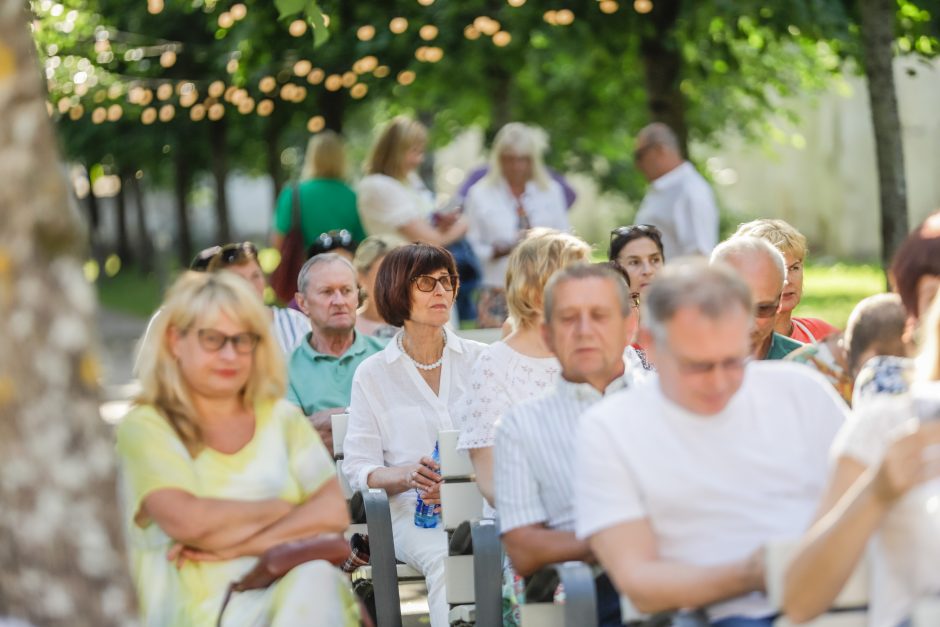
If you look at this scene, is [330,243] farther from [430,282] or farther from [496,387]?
[496,387]

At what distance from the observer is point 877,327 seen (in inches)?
178

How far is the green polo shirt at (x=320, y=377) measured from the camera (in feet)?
23.2

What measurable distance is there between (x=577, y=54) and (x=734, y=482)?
47.3ft

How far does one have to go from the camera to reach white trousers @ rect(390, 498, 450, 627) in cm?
594

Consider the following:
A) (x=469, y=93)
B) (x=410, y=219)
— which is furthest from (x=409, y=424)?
(x=469, y=93)

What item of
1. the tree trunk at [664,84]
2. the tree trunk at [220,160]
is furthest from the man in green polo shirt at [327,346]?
the tree trunk at [220,160]

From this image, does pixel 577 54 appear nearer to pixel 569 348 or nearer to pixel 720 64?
pixel 720 64

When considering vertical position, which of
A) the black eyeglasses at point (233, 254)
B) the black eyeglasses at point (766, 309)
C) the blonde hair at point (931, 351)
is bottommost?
the blonde hair at point (931, 351)

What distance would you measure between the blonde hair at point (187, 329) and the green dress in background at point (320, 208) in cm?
661

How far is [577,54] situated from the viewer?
18047mm

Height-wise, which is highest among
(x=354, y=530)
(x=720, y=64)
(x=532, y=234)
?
(x=720, y=64)

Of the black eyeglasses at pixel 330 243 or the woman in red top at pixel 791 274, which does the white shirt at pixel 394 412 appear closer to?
the woman in red top at pixel 791 274

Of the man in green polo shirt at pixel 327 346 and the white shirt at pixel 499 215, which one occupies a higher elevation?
the white shirt at pixel 499 215

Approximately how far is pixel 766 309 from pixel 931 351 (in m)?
2.04
